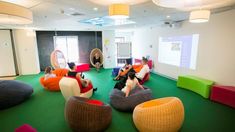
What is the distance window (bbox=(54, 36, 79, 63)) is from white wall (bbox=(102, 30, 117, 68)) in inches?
77.4

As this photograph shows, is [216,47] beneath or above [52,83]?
above

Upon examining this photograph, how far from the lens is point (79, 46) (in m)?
9.55

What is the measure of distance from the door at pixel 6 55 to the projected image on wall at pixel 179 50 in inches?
320

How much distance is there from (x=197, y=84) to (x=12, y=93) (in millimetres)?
5659

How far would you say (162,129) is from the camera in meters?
2.37

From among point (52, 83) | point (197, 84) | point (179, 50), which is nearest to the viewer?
Result: point (197, 84)

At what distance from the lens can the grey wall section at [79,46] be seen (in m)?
8.85

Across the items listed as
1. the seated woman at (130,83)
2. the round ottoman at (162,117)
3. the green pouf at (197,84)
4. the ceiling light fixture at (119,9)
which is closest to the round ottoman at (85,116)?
the round ottoman at (162,117)

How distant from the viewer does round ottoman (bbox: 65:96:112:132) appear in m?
2.48

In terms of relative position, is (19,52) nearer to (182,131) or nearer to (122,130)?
(122,130)

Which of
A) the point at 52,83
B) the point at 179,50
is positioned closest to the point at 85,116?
the point at 52,83

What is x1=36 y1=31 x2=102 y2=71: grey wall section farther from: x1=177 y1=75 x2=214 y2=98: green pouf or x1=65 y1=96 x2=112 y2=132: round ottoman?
x1=65 y1=96 x2=112 y2=132: round ottoman

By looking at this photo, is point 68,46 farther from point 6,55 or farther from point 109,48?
point 6,55

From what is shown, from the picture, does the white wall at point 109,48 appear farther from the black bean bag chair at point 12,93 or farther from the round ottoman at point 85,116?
the round ottoman at point 85,116
